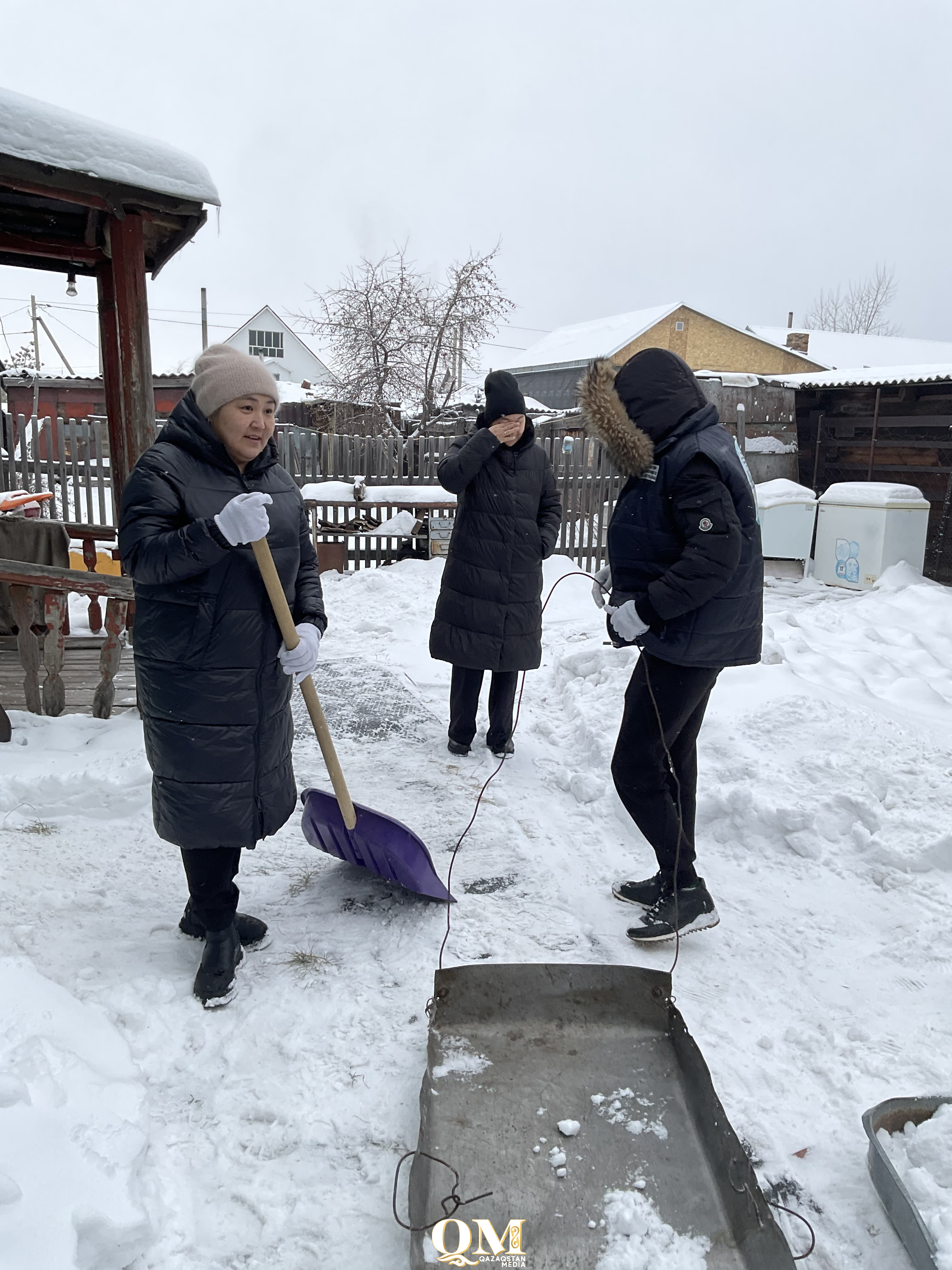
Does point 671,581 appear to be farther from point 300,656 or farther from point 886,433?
point 886,433

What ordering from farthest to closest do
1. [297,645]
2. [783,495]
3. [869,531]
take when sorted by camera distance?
[783,495]
[869,531]
[297,645]

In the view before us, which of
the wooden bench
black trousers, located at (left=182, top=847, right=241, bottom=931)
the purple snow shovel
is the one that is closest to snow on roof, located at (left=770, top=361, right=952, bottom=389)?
the wooden bench

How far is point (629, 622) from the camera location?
8.52 feet

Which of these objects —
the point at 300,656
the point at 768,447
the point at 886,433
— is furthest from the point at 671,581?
the point at 768,447

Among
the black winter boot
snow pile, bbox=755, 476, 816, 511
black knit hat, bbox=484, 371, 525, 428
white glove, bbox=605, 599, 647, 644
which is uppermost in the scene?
black knit hat, bbox=484, 371, 525, 428

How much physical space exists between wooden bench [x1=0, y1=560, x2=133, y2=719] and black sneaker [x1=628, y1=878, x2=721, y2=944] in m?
3.08

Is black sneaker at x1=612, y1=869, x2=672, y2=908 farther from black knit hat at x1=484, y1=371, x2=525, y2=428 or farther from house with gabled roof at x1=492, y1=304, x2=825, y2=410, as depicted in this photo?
house with gabled roof at x1=492, y1=304, x2=825, y2=410

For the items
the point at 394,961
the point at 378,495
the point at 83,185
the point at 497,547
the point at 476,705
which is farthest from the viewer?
the point at 378,495

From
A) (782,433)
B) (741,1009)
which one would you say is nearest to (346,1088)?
(741,1009)

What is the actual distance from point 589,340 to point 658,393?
28.6m

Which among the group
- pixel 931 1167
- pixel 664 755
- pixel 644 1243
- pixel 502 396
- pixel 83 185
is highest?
pixel 83 185

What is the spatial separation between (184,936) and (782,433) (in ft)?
40.8

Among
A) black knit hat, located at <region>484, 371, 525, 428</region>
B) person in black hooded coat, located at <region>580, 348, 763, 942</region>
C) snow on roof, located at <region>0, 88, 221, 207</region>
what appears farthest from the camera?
black knit hat, located at <region>484, 371, 525, 428</region>

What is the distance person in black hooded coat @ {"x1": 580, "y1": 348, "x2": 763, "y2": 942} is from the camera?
8.16 feet
